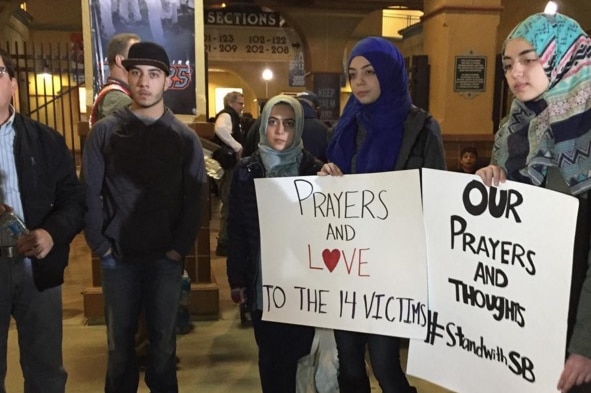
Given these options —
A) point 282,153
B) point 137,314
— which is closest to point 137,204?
point 137,314

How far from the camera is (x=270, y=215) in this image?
2240 millimetres

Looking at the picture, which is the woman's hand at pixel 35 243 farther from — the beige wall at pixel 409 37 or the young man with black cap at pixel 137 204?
the beige wall at pixel 409 37

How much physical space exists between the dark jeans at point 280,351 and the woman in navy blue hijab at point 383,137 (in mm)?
227

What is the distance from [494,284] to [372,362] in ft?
2.13

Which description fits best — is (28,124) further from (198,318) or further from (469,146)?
(469,146)

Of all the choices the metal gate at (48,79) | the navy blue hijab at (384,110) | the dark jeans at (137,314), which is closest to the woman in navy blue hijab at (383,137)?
the navy blue hijab at (384,110)

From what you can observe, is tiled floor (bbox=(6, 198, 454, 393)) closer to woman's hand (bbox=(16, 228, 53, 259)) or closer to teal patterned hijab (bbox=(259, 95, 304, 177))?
woman's hand (bbox=(16, 228, 53, 259))

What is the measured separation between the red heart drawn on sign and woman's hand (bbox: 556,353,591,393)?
2.89ft

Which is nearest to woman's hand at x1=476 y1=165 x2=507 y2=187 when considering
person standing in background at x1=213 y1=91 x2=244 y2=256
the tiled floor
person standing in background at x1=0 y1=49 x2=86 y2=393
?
person standing in background at x1=0 y1=49 x2=86 y2=393

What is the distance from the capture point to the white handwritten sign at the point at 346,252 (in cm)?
200

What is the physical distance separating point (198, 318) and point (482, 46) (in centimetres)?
401

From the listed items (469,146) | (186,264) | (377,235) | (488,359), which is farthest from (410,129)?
(469,146)

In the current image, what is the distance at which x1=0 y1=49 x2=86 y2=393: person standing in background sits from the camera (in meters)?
2.09

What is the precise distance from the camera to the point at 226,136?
5.39m
